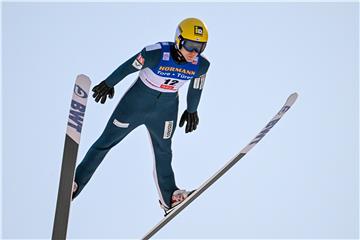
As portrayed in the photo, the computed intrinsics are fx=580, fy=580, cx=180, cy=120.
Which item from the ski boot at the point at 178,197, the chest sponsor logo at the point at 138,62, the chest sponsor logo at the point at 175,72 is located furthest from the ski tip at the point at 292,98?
the chest sponsor logo at the point at 138,62

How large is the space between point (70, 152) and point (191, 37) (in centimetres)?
142

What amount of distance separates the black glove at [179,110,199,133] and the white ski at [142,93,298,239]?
52cm

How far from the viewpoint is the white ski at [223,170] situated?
5.08 meters

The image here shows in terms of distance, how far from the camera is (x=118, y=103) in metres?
5.16

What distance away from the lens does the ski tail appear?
12.8 ft

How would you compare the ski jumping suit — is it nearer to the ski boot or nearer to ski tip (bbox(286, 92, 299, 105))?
the ski boot

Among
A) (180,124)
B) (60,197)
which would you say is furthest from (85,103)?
(180,124)

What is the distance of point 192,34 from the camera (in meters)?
4.71

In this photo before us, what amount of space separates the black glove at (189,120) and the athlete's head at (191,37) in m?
0.71

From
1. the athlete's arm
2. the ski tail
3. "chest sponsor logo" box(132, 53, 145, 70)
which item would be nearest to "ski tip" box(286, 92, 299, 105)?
the athlete's arm

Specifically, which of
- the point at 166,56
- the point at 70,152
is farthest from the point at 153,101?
the point at 70,152

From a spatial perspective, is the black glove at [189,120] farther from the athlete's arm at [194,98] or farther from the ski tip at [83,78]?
the ski tip at [83,78]

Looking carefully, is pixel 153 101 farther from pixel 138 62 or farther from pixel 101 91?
pixel 101 91

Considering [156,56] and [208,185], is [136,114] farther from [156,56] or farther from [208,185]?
[208,185]
